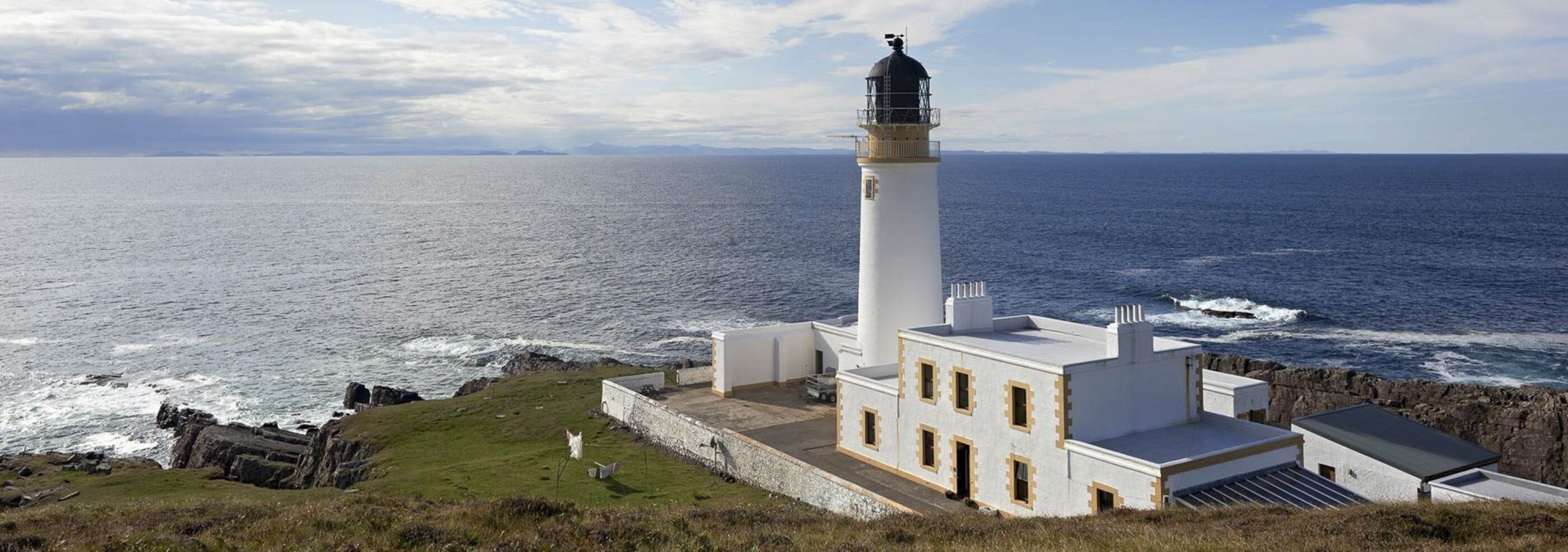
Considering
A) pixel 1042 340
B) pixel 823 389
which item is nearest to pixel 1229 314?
pixel 823 389

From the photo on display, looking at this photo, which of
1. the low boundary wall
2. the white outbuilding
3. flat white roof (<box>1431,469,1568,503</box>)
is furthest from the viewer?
the low boundary wall

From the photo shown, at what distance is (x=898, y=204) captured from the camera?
32344mm

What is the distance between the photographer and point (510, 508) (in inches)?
700

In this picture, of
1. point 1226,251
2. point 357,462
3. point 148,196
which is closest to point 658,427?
point 357,462

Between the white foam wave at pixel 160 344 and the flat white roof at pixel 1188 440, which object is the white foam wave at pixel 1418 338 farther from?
the white foam wave at pixel 160 344

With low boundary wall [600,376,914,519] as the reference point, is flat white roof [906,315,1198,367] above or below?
above

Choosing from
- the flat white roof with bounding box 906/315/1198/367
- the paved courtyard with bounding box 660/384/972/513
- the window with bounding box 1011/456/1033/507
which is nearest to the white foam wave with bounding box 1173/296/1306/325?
the paved courtyard with bounding box 660/384/972/513

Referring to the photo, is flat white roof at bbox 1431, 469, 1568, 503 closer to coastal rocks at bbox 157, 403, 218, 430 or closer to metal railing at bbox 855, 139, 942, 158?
metal railing at bbox 855, 139, 942, 158

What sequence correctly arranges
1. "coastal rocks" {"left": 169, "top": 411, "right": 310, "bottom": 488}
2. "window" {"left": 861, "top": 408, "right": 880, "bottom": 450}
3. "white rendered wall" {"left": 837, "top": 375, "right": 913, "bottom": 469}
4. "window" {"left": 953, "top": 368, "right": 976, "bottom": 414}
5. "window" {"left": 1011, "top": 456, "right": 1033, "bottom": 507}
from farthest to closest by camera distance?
"coastal rocks" {"left": 169, "top": 411, "right": 310, "bottom": 488}
"window" {"left": 861, "top": 408, "right": 880, "bottom": 450}
"white rendered wall" {"left": 837, "top": 375, "right": 913, "bottom": 469}
"window" {"left": 953, "top": 368, "right": 976, "bottom": 414}
"window" {"left": 1011, "top": 456, "right": 1033, "bottom": 507}

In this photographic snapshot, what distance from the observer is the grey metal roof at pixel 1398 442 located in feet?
79.7

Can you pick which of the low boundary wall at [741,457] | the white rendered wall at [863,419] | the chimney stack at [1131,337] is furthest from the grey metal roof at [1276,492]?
the white rendered wall at [863,419]

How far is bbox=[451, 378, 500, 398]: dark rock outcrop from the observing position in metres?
47.2

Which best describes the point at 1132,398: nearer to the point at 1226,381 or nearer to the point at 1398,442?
the point at 1226,381

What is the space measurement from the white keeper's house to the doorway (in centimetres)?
4
